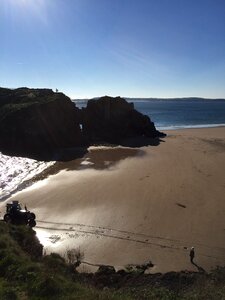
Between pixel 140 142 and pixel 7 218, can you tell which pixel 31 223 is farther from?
pixel 140 142

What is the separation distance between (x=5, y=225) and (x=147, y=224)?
7.58m

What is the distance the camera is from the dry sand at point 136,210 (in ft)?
54.0

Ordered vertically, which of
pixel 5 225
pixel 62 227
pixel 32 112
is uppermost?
pixel 32 112

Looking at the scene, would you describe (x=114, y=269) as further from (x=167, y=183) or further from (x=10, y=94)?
(x=10, y=94)

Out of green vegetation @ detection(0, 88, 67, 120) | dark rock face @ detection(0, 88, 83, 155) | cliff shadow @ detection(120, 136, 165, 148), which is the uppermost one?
green vegetation @ detection(0, 88, 67, 120)

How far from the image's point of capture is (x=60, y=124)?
4303 centimetres

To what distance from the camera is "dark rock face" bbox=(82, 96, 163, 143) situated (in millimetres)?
48156

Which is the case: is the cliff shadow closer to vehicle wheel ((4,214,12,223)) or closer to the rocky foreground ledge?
the rocky foreground ledge

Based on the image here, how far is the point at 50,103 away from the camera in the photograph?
43.8 metres

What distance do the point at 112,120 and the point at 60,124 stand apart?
842cm

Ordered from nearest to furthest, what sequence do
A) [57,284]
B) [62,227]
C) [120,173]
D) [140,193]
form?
[57,284] → [62,227] → [140,193] → [120,173]

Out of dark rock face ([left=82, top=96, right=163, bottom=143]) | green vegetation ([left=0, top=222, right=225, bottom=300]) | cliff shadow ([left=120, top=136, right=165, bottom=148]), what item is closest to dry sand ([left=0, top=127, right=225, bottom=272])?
green vegetation ([left=0, top=222, right=225, bottom=300])

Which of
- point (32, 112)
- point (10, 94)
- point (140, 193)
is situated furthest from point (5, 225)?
point (10, 94)

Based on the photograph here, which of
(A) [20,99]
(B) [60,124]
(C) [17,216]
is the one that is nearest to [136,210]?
(C) [17,216]
